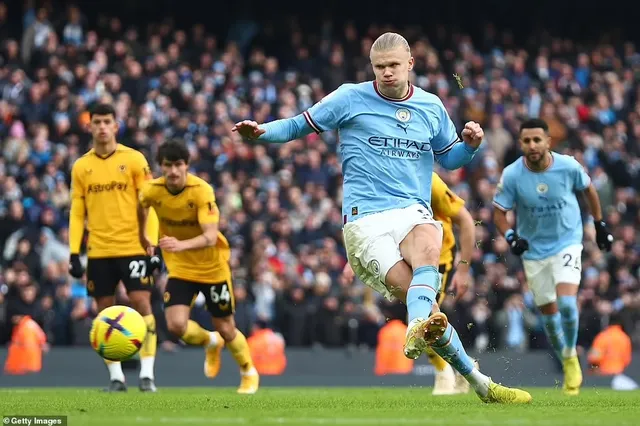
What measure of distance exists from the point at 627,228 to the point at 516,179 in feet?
39.3

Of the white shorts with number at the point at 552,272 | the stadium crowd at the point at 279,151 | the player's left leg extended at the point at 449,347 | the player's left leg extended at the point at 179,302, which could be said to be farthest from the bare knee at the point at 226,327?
the stadium crowd at the point at 279,151

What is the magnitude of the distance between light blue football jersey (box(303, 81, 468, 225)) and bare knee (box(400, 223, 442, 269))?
31 centimetres

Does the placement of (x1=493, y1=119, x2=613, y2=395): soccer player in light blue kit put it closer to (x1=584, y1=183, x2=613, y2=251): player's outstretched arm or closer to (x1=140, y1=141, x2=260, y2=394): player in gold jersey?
(x1=584, y1=183, x2=613, y2=251): player's outstretched arm

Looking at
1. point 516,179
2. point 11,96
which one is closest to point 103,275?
point 516,179

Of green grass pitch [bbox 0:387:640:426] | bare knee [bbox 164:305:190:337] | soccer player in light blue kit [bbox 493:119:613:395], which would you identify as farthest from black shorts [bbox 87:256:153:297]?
soccer player in light blue kit [bbox 493:119:613:395]

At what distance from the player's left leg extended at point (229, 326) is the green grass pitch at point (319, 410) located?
1687mm

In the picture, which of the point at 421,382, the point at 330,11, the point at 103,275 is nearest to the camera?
the point at 103,275

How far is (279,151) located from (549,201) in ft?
38.8

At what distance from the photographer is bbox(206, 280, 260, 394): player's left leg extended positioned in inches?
511

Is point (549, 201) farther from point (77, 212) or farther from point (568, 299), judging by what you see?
point (77, 212)

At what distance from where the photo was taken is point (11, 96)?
22703mm

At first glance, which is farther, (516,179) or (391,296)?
(516,179)

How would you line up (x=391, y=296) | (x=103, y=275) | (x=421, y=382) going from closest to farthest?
(x=391, y=296), (x=103, y=275), (x=421, y=382)

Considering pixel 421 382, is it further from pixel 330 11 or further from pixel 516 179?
pixel 330 11
